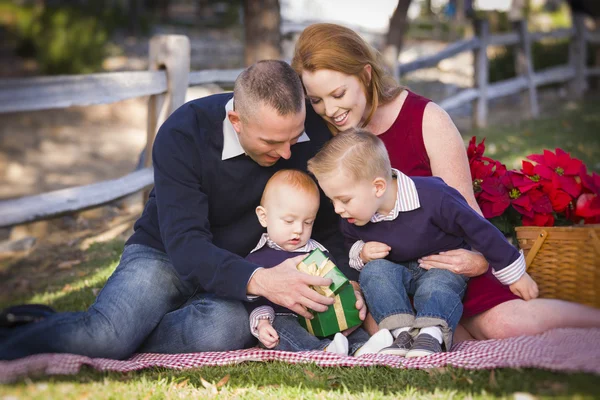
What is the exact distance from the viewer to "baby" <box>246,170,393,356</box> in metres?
3.28

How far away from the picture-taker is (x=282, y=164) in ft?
12.0

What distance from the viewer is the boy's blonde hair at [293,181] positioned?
11.2ft

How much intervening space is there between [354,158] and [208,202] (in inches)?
32.2

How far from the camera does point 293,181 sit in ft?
11.3

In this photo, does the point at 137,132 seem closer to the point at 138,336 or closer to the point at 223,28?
the point at 138,336

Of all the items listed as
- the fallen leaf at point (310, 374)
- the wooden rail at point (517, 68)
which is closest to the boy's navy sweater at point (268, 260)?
the fallen leaf at point (310, 374)

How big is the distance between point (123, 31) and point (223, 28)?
507 cm

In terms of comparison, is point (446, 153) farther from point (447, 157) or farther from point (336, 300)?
point (336, 300)

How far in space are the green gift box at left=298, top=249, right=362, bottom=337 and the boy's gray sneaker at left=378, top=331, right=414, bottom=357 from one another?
0.81 ft

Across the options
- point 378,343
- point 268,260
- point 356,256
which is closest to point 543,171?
point 356,256

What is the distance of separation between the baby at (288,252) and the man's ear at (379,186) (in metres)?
0.32

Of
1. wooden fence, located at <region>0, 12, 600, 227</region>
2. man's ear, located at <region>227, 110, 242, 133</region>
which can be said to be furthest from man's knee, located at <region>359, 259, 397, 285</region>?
wooden fence, located at <region>0, 12, 600, 227</region>

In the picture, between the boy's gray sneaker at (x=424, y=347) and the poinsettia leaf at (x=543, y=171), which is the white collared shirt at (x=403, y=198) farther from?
the poinsettia leaf at (x=543, y=171)

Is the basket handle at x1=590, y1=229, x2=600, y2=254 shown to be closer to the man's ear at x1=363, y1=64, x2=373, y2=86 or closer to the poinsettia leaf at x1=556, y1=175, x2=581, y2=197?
the poinsettia leaf at x1=556, y1=175, x2=581, y2=197
